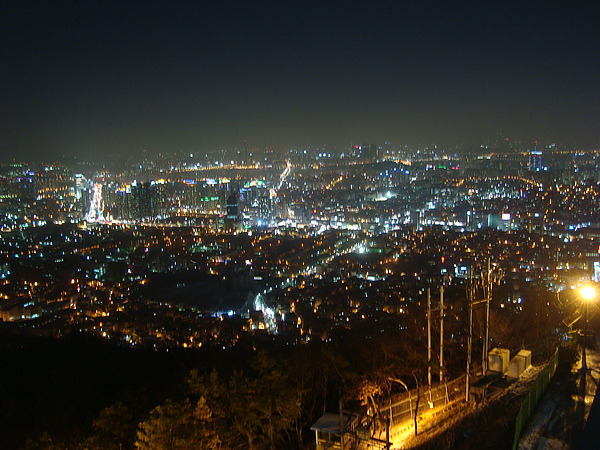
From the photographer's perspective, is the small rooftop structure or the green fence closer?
the green fence

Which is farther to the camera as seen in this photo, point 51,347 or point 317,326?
point 317,326

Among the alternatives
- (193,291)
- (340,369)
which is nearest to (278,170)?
(193,291)

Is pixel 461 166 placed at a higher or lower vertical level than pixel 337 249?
higher

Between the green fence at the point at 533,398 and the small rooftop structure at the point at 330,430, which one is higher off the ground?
the green fence at the point at 533,398

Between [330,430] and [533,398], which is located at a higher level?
[533,398]

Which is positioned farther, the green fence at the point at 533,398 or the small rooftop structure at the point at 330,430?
the small rooftop structure at the point at 330,430

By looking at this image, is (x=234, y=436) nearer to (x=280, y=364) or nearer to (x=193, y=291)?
(x=280, y=364)

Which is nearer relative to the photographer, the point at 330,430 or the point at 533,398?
the point at 533,398

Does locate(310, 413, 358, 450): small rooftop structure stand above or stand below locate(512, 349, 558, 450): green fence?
below
